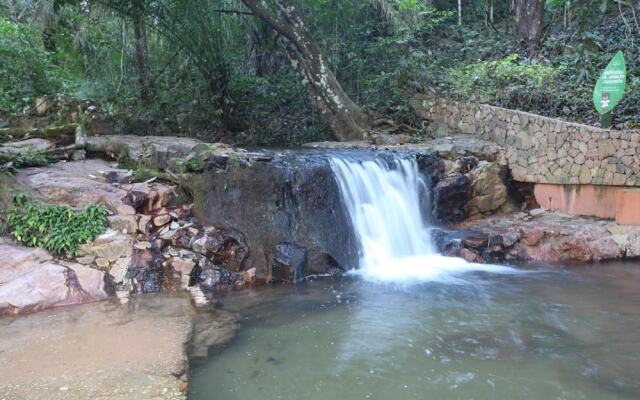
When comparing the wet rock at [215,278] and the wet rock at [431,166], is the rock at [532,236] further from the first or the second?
the wet rock at [215,278]

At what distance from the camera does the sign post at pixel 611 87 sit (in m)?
8.20

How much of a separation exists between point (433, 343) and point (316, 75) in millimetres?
8219

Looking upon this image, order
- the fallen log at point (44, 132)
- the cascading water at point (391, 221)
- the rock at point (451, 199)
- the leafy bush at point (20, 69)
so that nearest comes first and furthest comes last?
the cascading water at point (391, 221)
the fallen log at point (44, 132)
the rock at point (451, 199)
the leafy bush at point (20, 69)

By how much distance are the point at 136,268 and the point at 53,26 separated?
30.7 feet

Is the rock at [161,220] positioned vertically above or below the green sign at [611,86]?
below

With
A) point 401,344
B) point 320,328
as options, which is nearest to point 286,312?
point 320,328

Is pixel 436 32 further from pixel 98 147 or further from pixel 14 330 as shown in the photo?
pixel 14 330

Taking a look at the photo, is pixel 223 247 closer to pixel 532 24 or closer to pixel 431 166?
pixel 431 166

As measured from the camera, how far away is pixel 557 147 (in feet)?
29.6

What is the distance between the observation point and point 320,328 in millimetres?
5125

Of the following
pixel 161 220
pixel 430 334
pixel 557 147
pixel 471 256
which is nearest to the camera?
pixel 430 334

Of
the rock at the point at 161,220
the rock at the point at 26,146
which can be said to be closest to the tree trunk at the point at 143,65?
the rock at the point at 26,146

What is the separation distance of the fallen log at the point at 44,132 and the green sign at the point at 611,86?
29.4 feet

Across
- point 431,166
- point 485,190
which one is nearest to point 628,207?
point 485,190
